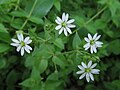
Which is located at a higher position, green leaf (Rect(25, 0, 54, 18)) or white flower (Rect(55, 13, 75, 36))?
green leaf (Rect(25, 0, 54, 18))

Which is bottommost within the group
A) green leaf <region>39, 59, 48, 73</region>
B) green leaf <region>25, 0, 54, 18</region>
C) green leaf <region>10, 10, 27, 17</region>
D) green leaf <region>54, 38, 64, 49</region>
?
green leaf <region>39, 59, 48, 73</region>

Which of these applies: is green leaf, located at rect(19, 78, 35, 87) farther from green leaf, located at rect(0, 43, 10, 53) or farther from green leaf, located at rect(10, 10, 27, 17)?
green leaf, located at rect(10, 10, 27, 17)

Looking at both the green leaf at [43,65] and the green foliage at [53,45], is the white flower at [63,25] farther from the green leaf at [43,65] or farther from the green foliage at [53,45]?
the green leaf at [43,65]

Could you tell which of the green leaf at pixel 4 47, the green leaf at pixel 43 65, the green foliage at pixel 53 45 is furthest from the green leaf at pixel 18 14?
the green leaf at pixel 43 65

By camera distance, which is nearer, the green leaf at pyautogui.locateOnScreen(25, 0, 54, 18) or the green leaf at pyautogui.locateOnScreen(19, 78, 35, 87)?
the green leaf at pyautogui.locateOnScreen(19, 78, 35, 87)

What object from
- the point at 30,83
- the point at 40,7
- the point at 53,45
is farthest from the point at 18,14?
the point at 30,83

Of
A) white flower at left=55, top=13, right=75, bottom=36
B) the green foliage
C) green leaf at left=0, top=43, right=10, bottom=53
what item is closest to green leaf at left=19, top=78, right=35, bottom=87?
the green foliage

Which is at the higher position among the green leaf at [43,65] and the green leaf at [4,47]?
the green leaf at [4,47]
